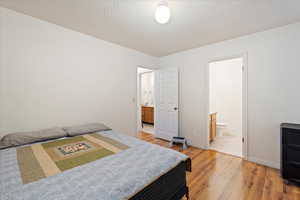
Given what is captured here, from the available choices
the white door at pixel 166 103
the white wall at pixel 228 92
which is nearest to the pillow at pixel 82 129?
the white door at pixel 166 103

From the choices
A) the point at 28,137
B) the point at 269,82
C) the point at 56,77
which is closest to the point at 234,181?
the point at 269,82

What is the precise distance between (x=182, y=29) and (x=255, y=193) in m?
2.65

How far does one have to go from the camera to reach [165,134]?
12.2ft

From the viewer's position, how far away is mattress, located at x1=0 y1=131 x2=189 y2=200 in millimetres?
834

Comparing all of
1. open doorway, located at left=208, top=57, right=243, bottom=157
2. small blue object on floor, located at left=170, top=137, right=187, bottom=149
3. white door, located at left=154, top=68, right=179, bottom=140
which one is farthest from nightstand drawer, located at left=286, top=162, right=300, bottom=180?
white door, located at left=154, top=68, right=179, bottom=140

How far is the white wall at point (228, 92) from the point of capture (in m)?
4.16

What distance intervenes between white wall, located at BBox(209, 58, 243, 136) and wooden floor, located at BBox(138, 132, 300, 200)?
2.04 meters

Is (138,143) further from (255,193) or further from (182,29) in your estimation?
(182,29)

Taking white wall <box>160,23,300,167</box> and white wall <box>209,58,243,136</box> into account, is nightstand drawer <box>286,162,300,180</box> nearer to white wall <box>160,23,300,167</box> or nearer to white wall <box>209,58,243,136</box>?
white wall <box>160,23,300,167</box>

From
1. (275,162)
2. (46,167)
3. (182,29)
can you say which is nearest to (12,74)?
(46,167)

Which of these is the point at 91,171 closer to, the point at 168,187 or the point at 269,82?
the point at 168,187

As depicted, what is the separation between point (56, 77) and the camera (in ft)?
7.10

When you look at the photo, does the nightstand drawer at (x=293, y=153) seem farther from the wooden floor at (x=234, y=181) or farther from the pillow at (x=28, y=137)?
the pillow at (x=28, y=137)

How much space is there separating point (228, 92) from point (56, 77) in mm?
4800
